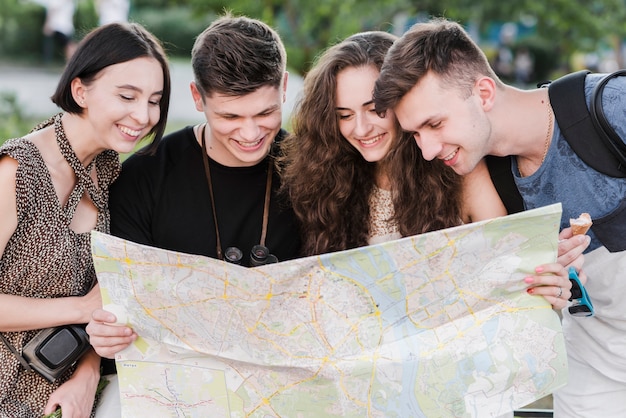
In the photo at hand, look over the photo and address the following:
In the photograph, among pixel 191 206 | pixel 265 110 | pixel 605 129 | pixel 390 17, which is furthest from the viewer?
pixel 390 17

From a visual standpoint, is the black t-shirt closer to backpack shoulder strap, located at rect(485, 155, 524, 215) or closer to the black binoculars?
the black binoculars

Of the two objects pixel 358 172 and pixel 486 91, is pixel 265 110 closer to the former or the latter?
pixel 358 172

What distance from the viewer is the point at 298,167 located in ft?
11.7

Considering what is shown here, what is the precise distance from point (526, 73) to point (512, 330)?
20.9 m

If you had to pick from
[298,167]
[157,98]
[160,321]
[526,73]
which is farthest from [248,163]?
[526,73]

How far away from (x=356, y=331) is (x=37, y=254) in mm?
1243

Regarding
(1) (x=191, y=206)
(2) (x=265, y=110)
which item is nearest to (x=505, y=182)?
(2) (x=265, y=110)

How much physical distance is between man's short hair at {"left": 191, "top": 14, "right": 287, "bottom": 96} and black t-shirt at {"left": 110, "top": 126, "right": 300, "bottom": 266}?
36 centimetres

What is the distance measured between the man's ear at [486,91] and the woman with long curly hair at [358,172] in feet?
1.26

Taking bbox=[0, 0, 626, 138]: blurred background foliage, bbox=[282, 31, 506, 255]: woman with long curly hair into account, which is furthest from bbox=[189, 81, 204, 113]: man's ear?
bbox=[0, 0, 626, 138]: blurred background foliage

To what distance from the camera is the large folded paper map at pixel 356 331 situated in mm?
2943

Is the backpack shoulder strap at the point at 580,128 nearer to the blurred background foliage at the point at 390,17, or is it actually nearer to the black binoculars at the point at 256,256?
the black binoculars at the point at 256,256

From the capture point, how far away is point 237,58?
3324 millimetres

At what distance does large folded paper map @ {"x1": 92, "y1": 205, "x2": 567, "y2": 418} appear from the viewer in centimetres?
294
